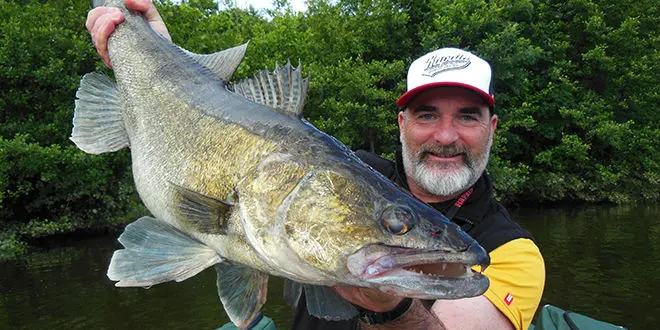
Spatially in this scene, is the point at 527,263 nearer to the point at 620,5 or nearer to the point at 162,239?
the point at 162,239

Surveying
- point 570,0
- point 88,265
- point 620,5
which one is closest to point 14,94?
point 88,265

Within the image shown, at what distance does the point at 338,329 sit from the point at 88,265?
1258 centimetres

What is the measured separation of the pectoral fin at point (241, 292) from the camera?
6.59ft

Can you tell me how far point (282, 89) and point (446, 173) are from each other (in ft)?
4.62

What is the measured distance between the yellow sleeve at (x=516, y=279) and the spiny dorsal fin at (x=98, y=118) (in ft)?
7.00

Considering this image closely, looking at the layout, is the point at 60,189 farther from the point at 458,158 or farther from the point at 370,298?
the point at 370,298

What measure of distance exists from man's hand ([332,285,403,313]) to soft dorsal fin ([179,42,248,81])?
4.35ft

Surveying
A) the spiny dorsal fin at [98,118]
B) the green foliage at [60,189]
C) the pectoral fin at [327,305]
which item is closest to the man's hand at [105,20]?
the spiny dorsal fin at [98,118]

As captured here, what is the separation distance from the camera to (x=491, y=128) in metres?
3.39

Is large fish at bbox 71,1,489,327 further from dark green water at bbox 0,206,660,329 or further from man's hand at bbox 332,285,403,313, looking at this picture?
dark green water at bbox 0,206,660,329

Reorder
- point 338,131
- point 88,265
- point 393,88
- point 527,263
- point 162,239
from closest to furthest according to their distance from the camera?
point 162,239, point 527,263, point 88,265, point 338,131, point 393,88

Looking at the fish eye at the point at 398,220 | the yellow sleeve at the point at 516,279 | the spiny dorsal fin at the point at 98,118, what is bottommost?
the yellow sleeve at the point at 516,279

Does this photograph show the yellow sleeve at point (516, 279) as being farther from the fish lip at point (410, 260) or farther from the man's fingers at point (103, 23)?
the man's fingers at point (103, 23)

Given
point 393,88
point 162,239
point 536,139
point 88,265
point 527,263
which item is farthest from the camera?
point 536,139
